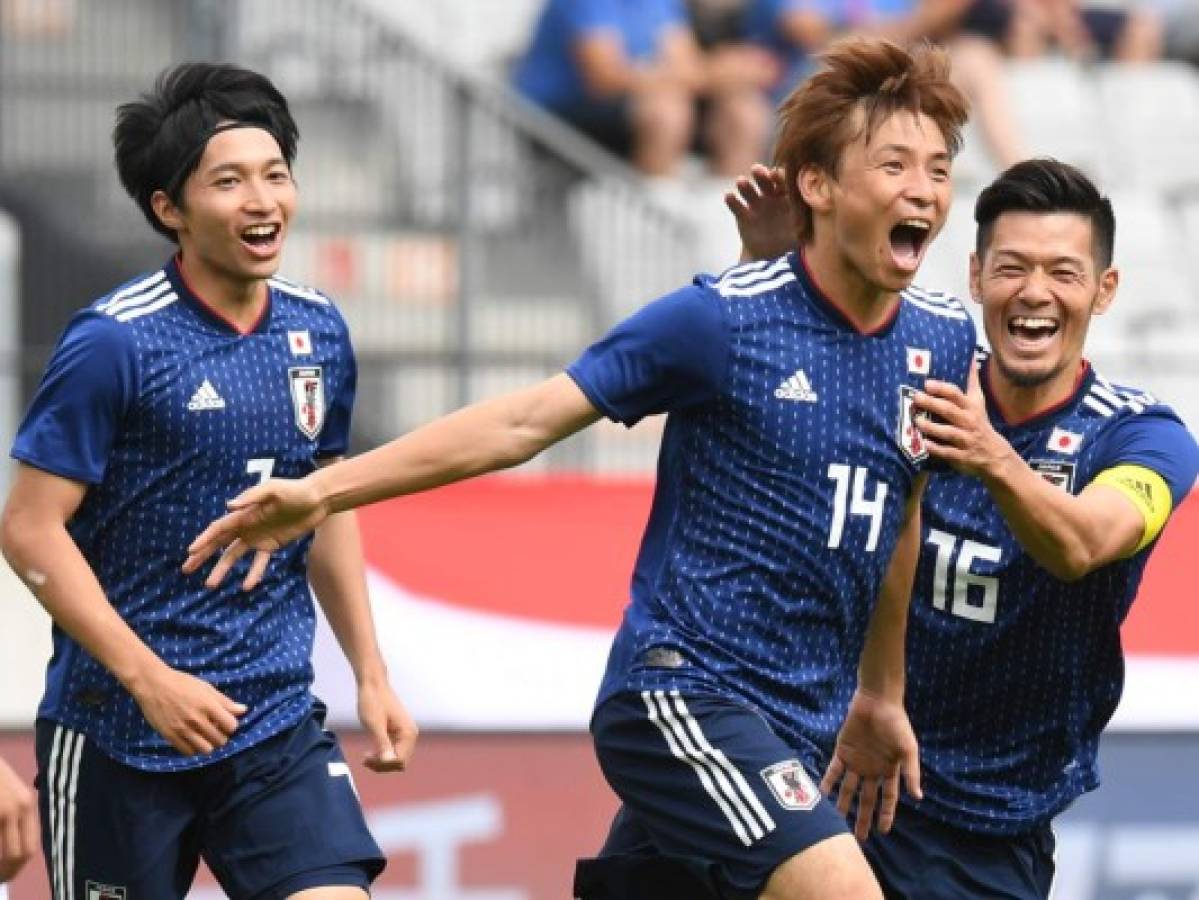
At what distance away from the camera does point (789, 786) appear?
4.53m

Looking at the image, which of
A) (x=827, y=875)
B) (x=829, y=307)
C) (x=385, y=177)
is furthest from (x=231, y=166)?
(x=385, y=177)

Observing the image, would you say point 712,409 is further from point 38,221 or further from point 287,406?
point 38,221

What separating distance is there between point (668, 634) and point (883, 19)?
8.07 meters

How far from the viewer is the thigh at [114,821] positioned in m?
5.03

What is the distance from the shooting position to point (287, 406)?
509 cm

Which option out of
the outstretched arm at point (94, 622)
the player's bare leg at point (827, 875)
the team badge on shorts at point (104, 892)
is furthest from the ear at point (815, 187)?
the team badge on shorts at point (104, 892)

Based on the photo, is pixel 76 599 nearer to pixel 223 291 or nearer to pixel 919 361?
pixel 223 291

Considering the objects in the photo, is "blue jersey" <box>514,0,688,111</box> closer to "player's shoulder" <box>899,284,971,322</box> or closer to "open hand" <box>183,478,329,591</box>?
"player's shoulder" <box>899,284,971,322</box>

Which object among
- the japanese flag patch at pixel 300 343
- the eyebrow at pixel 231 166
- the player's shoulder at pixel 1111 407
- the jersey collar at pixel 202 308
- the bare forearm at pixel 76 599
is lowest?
the bare forearm at pixel 76 599

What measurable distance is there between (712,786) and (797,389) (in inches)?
28.5

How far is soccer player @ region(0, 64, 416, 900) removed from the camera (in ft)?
16.1

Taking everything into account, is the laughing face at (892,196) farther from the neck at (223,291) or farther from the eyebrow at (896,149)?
the neck at (223,291)

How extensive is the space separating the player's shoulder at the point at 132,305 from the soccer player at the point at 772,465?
57cm

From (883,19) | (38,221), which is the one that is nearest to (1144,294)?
(883,19)
